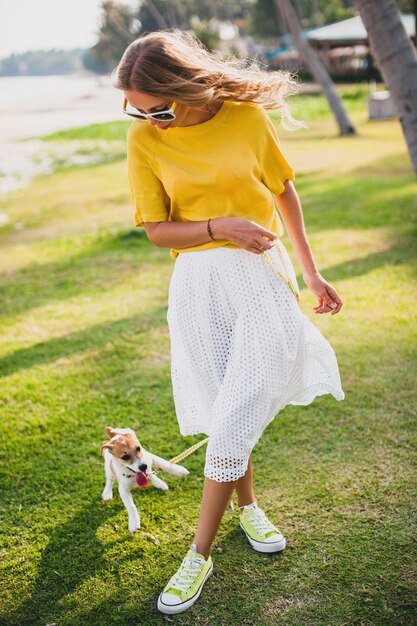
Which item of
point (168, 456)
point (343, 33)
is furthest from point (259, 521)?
point (343, 33)

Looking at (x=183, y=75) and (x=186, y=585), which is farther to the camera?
(x=186, y=585)

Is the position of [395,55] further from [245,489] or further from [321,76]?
[321,76]

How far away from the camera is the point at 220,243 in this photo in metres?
2.32

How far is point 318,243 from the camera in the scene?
6.96m

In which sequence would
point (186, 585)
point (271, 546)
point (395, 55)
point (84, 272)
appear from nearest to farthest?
point (186, 585) < point (271, 546) < point (395, 55) < point (84, 272)

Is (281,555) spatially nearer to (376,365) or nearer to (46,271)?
(376,365)

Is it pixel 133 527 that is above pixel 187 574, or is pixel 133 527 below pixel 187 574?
below

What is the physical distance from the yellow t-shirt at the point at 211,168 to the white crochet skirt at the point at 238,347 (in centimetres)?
13

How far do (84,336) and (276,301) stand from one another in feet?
9.97

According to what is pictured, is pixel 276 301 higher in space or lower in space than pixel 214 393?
higher

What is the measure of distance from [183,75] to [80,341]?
3280mm

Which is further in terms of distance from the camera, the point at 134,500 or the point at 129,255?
the point at 129,255

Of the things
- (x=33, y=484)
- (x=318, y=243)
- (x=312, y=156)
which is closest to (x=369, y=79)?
(x=312, y=156)

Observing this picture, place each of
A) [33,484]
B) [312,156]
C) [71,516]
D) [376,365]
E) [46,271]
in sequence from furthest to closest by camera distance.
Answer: [312,156] → [46,271] → [376,365] → [33,484] → [71,516]
